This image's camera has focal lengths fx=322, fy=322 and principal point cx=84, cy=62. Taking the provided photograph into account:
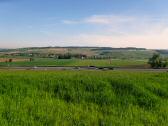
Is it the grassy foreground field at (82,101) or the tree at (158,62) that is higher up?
the grassy foreground field at (82,101)

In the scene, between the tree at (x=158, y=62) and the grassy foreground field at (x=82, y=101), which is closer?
the grassy foreground field at (x=82, y=101)

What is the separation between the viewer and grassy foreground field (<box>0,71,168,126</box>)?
13.9m

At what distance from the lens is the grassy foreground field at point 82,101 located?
13.9m

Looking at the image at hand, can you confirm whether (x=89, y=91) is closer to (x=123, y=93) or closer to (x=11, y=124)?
(x=123, y=93)

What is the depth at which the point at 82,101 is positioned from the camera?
16453mm

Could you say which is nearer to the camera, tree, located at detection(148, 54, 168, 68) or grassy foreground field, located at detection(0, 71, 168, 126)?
grassy foreground field, located at detection(0, 71, 168, 126)

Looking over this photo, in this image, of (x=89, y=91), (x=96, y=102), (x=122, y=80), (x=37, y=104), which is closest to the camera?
(x=37, y=104)

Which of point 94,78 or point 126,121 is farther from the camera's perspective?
point 94,78

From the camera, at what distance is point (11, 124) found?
12656 millimetres

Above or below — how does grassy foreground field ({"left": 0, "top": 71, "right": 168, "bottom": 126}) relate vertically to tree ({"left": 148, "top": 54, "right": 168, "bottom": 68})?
above

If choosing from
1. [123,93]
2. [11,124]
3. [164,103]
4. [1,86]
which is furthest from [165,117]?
[1,86]

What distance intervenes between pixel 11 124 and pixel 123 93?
720 centimetres

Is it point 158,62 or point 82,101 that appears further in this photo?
point 158,62

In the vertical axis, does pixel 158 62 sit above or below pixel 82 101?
below
